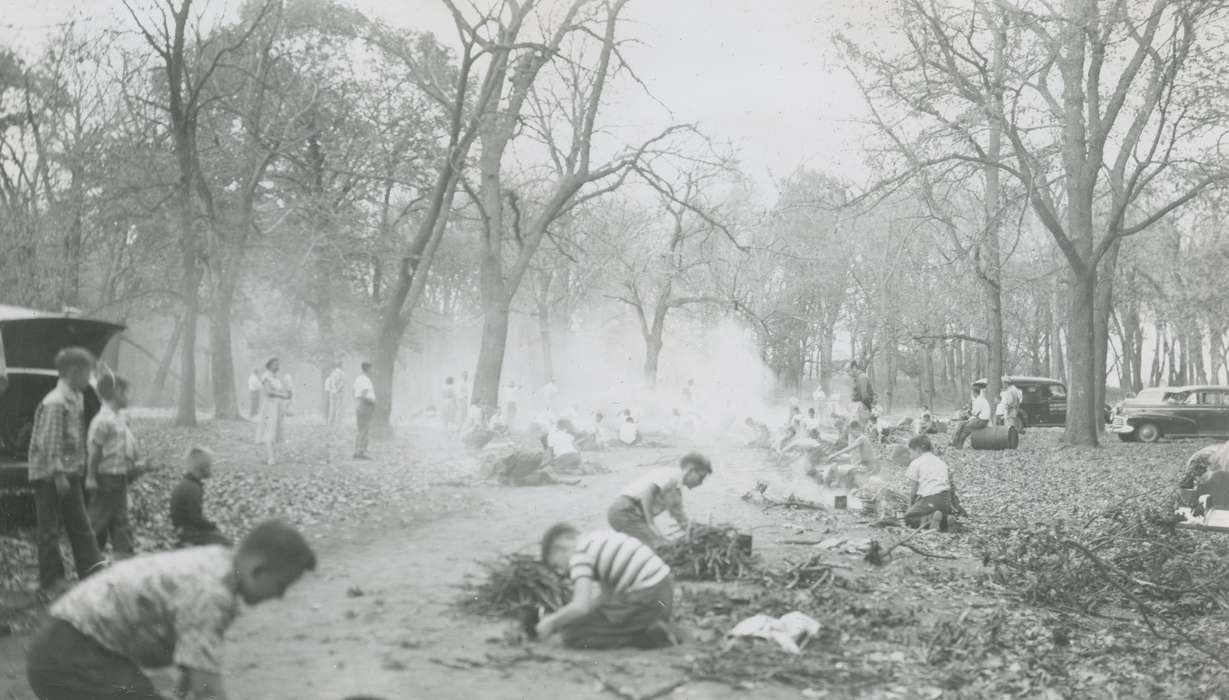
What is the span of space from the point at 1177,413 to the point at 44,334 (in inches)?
428

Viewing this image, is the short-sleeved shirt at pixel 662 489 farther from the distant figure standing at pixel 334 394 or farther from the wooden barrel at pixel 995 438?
the wooden barrel at pixel 995 438

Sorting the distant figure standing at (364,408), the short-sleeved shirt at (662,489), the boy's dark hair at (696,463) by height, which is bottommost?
the short-sleeved shirt at (662,489)

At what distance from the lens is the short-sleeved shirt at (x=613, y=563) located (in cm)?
427

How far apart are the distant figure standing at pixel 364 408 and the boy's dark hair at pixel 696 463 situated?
179cm

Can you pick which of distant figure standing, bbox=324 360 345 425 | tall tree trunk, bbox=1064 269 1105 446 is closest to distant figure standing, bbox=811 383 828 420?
distant figure standing, bbox=324 360 345 425

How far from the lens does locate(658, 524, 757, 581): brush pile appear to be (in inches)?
204

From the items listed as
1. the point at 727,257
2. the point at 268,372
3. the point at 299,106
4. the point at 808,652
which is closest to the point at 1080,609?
the point at 808,652

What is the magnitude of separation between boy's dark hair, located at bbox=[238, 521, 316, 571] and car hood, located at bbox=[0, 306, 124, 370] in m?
1.37

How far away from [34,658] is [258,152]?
237cm

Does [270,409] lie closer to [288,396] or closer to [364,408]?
[288,396]

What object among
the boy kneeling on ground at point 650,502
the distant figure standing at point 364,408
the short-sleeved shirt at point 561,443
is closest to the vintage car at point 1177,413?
the boy kneeling on ground at point 650,502

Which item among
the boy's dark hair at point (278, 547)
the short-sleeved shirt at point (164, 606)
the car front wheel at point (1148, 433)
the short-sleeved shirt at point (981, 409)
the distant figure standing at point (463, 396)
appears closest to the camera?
the short-sleeved shirt at point (164, 606)

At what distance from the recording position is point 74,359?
3.79 metres

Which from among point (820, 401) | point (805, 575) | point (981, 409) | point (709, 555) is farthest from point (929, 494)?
point (981, 409)
